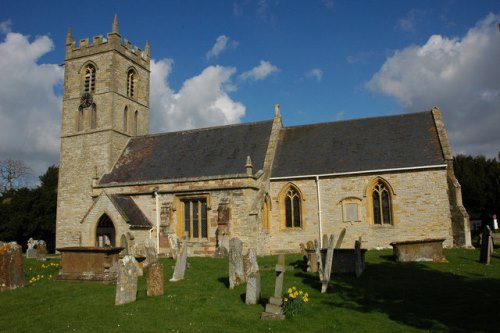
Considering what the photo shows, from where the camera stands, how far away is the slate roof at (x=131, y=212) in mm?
24592

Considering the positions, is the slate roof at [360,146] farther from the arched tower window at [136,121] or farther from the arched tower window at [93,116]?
the arched tower window at [93,116]

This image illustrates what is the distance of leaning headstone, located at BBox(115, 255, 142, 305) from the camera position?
12.4 metres

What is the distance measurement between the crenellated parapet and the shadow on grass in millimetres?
24936

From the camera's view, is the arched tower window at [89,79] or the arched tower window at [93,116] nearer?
the arched tower window at [93,116]

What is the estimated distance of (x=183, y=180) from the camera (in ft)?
85.6

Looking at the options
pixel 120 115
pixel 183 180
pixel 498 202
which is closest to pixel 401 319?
pixel 183 180

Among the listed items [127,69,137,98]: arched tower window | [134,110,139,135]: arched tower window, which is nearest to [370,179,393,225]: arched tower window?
[134,110,139,135]: arched tower window

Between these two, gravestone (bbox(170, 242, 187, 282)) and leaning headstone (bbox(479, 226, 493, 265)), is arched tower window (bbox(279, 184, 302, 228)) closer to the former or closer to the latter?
leaning headstone (bbox(479, 226, 493, 265))

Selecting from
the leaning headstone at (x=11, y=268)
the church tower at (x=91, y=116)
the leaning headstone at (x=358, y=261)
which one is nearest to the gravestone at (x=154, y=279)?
the leaning headstone at (x=11, y=268)

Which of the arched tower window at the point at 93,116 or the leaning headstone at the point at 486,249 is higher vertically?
the arched tower window at the point at 93,116

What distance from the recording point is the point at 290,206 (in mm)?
26766

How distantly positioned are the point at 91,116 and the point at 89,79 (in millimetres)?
3013

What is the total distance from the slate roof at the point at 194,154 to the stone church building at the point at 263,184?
0.28ft

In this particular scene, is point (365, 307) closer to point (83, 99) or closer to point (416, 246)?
point (416, 246)
